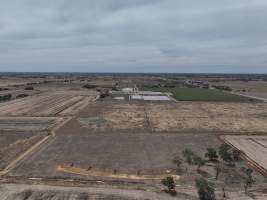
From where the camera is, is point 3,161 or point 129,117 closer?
point 3,161

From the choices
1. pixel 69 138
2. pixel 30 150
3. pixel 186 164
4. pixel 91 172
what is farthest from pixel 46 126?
pixel 186 164

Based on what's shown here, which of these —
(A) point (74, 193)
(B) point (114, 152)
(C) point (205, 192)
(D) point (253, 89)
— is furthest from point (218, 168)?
(D) point (253, 89)

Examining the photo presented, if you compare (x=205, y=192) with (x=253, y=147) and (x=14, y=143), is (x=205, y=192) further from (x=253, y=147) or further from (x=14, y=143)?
(x=14, y=143)

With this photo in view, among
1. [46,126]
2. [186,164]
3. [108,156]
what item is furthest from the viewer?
[46,126]

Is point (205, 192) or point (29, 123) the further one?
point (29, 123)

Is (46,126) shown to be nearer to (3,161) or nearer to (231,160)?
(3,161)

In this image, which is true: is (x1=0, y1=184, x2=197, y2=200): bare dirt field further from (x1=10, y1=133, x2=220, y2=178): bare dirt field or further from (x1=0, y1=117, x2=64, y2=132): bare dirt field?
(x1=0, y1=117, x2=64, y2=132): bare dirt field

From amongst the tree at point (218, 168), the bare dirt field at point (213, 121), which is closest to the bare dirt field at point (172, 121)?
the bare dirt field at point (213, 121)
